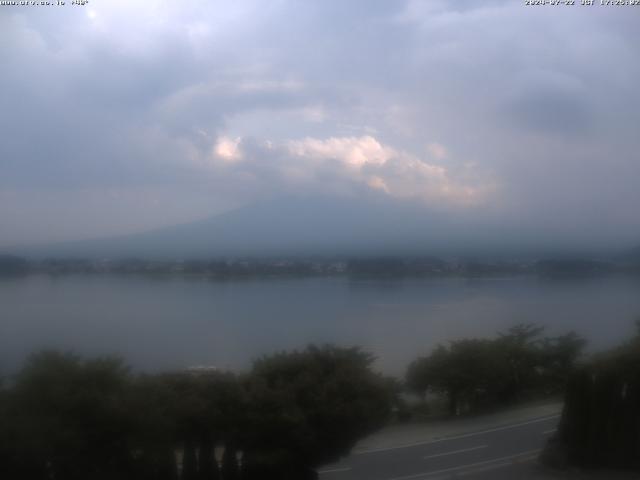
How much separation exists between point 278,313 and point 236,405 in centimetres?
250

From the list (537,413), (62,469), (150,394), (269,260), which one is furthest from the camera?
(269,260)

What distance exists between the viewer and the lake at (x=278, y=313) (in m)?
7.65

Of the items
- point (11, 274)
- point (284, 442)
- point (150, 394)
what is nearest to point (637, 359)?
point (284, 442)

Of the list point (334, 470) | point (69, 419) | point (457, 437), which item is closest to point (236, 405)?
point (334, 470)

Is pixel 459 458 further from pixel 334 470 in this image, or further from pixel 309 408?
pixel 309 408

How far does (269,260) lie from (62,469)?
5.25m

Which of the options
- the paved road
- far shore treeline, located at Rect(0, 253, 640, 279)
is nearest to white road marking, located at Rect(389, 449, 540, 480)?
the paved road

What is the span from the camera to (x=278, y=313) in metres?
9.71

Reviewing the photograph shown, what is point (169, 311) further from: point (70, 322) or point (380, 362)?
point (380, 362)

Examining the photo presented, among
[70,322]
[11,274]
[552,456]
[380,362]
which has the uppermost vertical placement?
[11,274]

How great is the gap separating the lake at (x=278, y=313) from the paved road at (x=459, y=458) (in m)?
1.11

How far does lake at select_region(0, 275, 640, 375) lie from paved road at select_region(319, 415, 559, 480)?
1.11m

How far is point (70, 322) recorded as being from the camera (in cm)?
777

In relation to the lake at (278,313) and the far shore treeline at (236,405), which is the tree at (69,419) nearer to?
the far shore treeline at (236,405)
